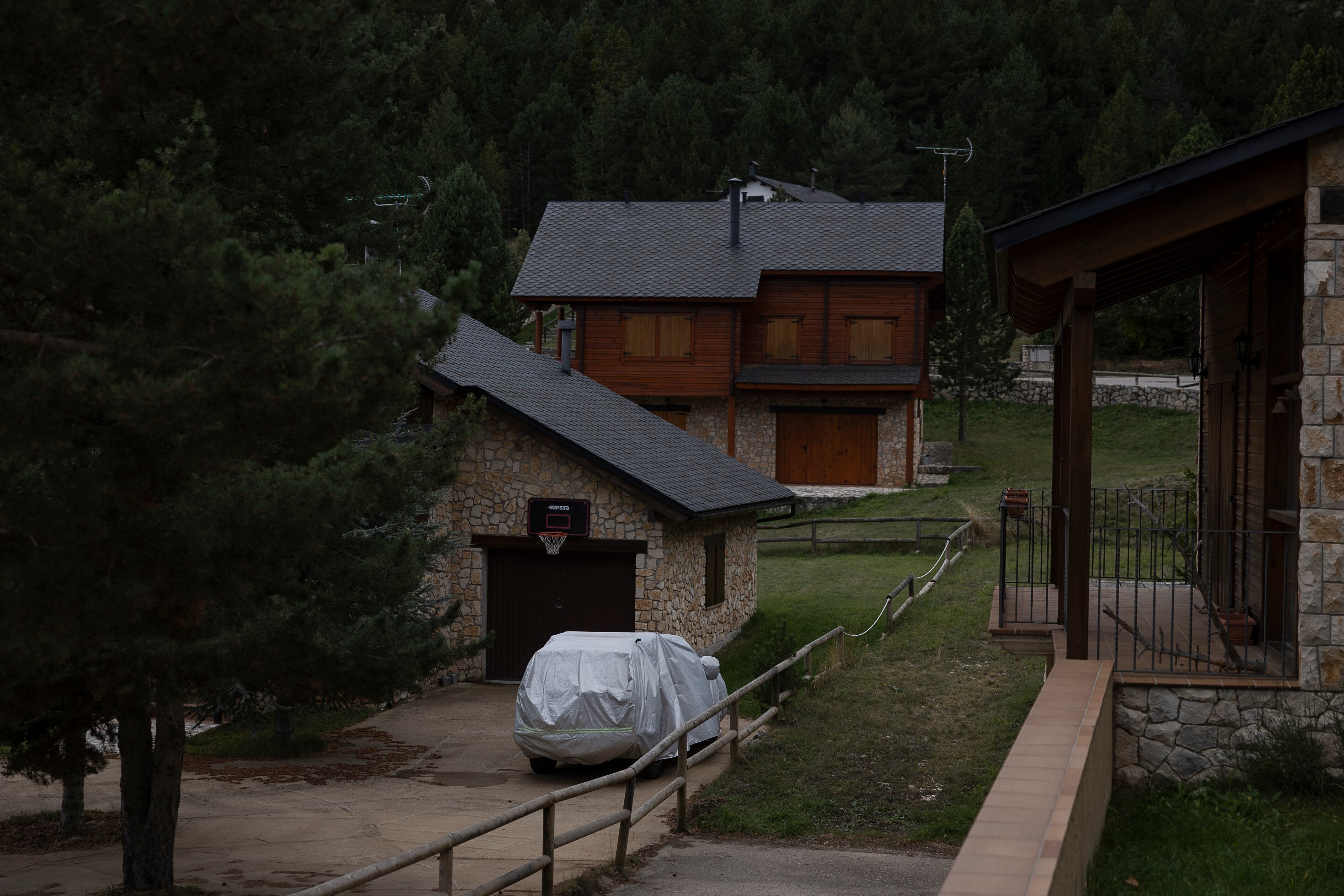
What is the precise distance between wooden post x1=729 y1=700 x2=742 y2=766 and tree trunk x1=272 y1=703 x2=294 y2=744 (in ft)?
19.4

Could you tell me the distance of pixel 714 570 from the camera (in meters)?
22.4

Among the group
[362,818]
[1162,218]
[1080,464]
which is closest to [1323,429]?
[1080,464]

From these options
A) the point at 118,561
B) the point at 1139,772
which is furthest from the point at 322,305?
the point at 1139,772

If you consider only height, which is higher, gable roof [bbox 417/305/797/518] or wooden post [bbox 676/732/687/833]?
gable roof [bbox 417/305/797/518]

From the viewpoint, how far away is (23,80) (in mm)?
7496

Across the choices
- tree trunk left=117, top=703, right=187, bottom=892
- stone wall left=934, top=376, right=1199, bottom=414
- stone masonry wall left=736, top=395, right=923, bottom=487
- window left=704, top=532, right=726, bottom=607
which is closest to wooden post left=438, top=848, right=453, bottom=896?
tree trunk left=117, top=703, right=187, bottom=892

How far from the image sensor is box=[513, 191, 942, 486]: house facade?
1464 inches

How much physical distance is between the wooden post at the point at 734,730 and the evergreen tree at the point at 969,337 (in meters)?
29.8

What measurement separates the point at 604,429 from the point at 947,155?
1868 inches

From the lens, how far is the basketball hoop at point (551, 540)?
20.3 m

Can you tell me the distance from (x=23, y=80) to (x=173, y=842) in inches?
266

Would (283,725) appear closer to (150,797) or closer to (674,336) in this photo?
(150,797)

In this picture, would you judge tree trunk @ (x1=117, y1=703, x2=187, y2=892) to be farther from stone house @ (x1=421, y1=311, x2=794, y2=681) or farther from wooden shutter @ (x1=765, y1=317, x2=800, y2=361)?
wooden shutter @ (x1=765, y1=317, x2=800, y2=361)

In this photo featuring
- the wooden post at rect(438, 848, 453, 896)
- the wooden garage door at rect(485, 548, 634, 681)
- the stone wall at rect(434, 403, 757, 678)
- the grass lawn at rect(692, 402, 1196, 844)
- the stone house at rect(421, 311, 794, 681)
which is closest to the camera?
the wooden post at rect(438, 848, 453, 896)
